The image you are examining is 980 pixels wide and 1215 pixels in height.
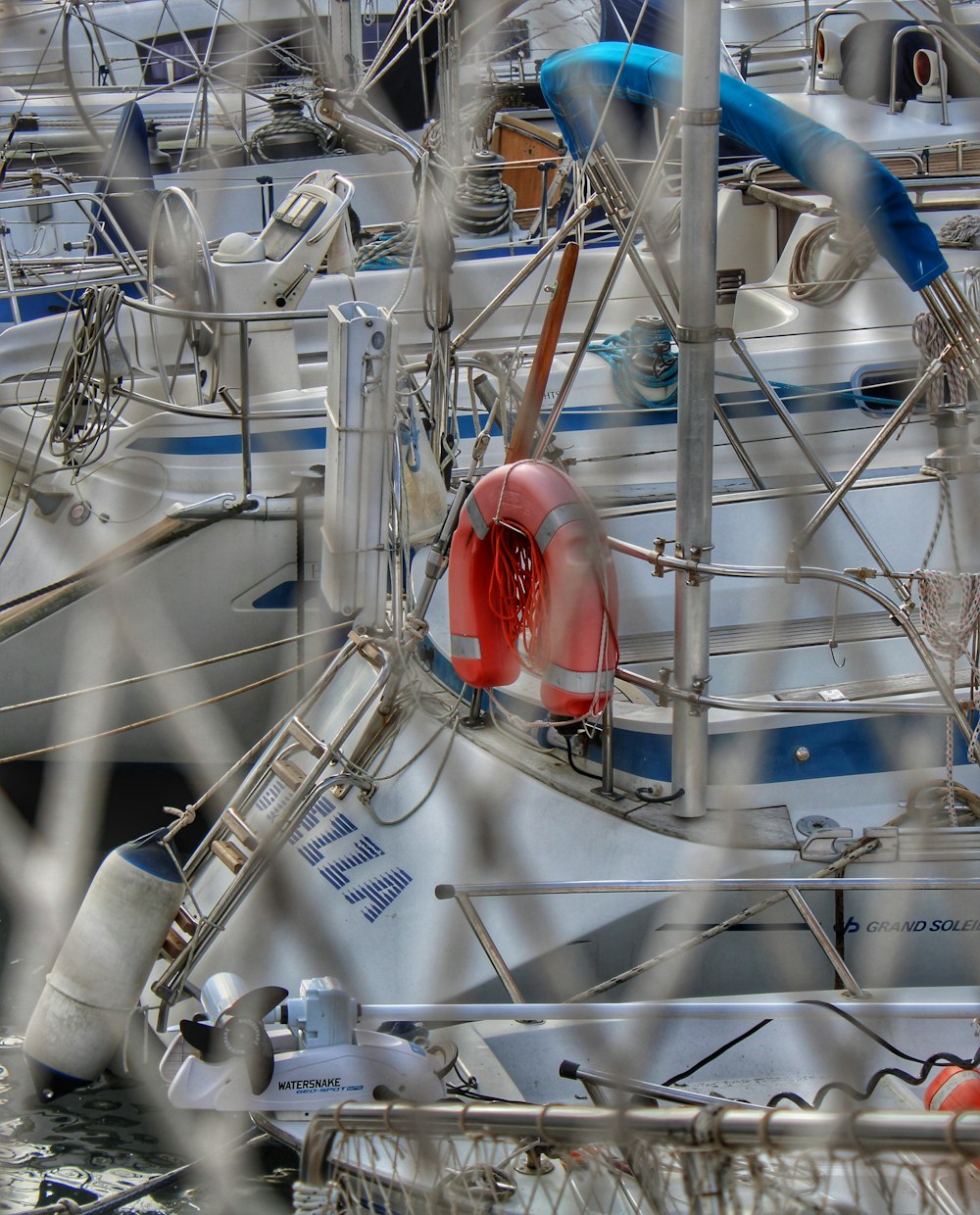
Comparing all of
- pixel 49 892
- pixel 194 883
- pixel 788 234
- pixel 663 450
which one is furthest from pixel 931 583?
pixel 788 234

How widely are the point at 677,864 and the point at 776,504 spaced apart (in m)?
1.52

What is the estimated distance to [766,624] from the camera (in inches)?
181

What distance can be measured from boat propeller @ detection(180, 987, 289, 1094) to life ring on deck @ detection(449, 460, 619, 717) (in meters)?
1.00

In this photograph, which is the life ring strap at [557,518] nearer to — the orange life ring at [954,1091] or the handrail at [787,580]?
the handrail at [787,580]

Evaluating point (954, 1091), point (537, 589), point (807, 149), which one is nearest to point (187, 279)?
point (537, 589)

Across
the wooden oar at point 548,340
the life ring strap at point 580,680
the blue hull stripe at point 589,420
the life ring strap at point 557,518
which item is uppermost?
the wooden oar at point 548,340

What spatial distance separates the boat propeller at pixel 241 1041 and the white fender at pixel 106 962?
0.62m

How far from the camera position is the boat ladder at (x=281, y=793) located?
3809 millimetres

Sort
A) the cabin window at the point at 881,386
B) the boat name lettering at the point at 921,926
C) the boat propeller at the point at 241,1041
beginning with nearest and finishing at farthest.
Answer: the boat propeller at the point at 241,1041 < the boat name lettering at the point at 921,926 < the cabin window at the point at 881,386

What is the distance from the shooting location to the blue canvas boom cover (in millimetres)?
3156

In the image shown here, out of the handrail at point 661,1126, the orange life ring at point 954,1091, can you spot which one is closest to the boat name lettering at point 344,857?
the orange life ring at point 954,1091

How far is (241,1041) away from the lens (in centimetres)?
308

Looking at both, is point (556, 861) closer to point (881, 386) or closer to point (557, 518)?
point (557, 518)

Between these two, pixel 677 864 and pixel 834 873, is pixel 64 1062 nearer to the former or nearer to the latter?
pixel 677 864
